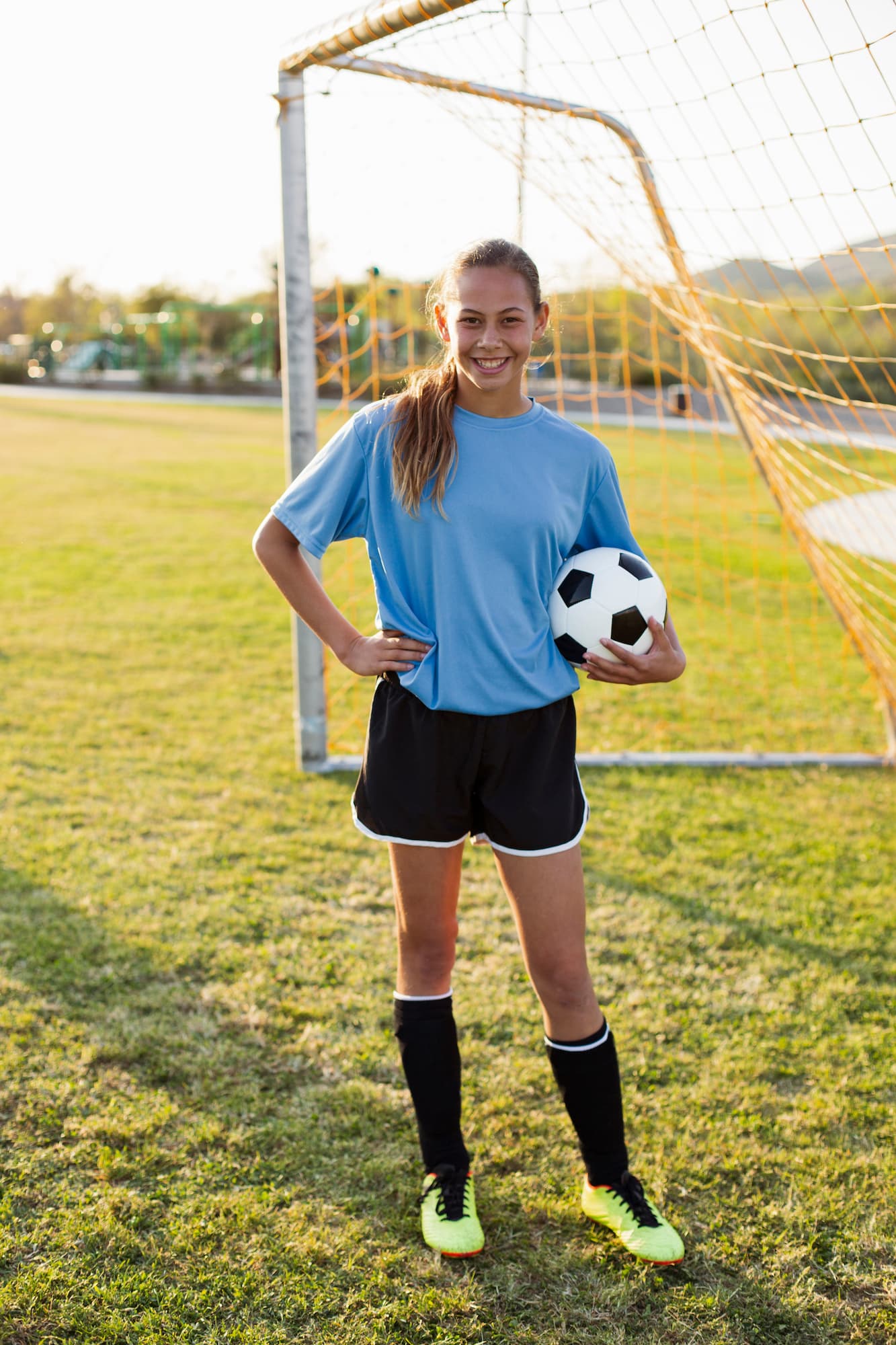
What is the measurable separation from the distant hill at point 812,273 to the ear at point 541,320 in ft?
3.80

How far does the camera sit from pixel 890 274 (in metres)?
3.43

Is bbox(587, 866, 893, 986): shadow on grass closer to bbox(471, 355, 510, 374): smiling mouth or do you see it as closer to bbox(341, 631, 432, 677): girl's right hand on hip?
bbox(341, 631, 432, 677): girl's right hand on hip

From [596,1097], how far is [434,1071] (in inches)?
12.8

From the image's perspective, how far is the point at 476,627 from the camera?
6.35ft

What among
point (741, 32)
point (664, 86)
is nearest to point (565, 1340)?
point (741, 32)

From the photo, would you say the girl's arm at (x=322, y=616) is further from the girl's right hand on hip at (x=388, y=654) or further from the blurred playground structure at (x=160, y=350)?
the blurred playground structure at (x=160, y=350)

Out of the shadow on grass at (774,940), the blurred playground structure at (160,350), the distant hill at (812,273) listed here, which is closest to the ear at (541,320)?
the distant hill at (812,273)

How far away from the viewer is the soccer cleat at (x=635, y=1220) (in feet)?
7.00

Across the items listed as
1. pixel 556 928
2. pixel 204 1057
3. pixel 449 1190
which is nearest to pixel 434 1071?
pixel 449 1190

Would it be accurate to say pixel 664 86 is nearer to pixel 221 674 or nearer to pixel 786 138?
pixel 786 138

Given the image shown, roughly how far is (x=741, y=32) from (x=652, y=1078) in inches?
100

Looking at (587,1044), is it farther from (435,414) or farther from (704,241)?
(704,241)

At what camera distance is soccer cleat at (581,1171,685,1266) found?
2.13 meters

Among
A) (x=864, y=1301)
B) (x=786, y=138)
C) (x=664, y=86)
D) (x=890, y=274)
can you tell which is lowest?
(x=864, y=1301)
